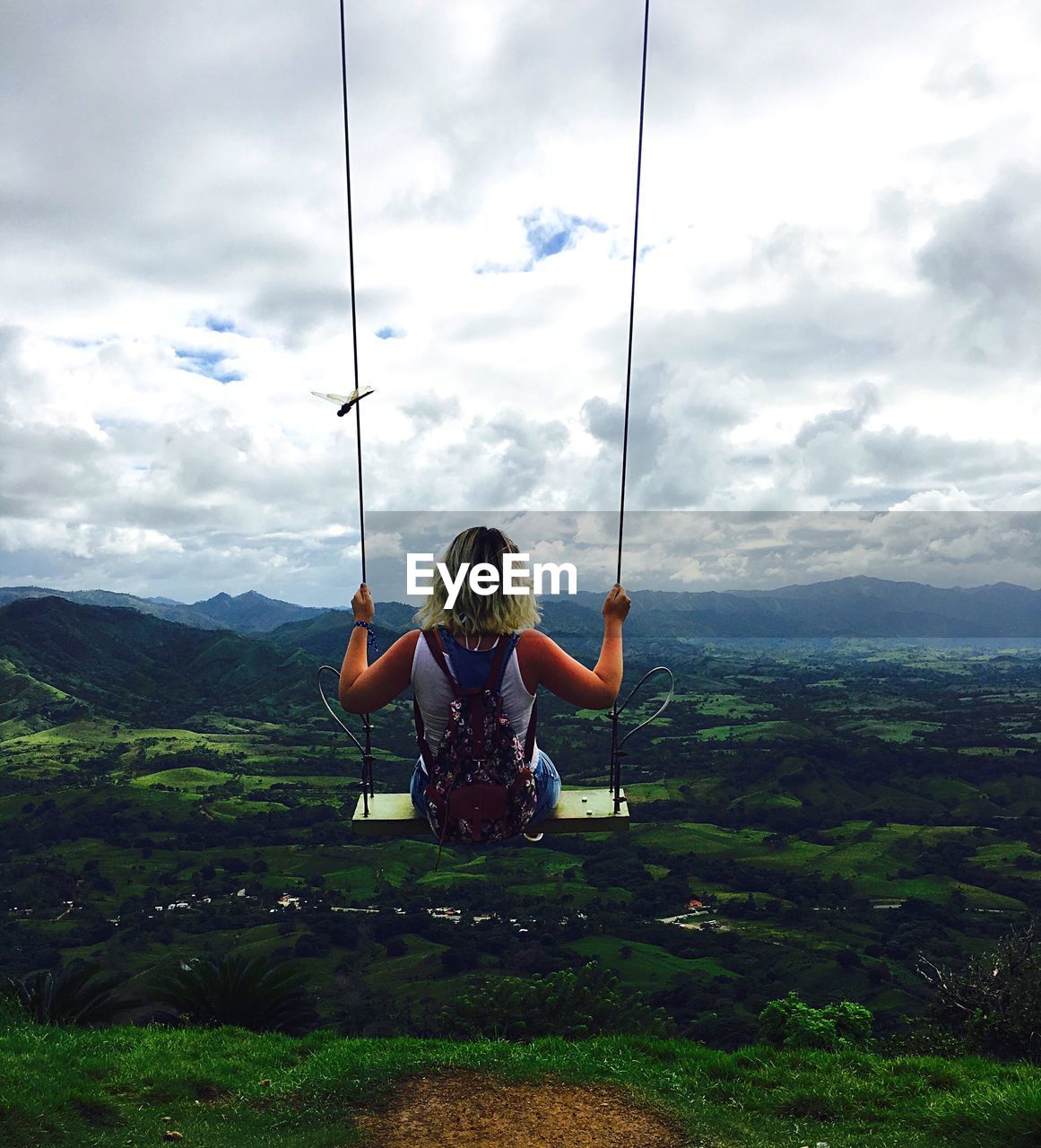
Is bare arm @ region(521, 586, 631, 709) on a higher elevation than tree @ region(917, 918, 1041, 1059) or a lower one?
higher

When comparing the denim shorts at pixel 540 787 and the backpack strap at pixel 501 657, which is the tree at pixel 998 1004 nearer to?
the denim shorts at pixel 540 787

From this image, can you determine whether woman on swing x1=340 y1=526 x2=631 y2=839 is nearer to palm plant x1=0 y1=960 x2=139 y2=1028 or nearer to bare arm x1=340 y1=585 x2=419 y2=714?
bare arm x1=340 y1=585 x2=419 y2=714

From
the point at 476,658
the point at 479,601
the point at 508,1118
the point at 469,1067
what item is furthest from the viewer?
the point at 469,1067

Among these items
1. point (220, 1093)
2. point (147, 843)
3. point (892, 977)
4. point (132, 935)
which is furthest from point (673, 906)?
point (220, 1093)

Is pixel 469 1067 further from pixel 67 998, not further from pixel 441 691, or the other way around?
pixel 67 998

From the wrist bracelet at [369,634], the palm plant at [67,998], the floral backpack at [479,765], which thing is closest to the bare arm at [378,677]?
the floral backpack at [479,765]

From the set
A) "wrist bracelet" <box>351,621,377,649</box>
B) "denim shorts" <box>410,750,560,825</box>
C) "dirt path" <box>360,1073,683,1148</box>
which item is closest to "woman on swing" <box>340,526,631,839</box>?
"wrist bracelet" <box>351,621,377,649</box>

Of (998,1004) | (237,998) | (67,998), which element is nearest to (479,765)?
(67,998)
